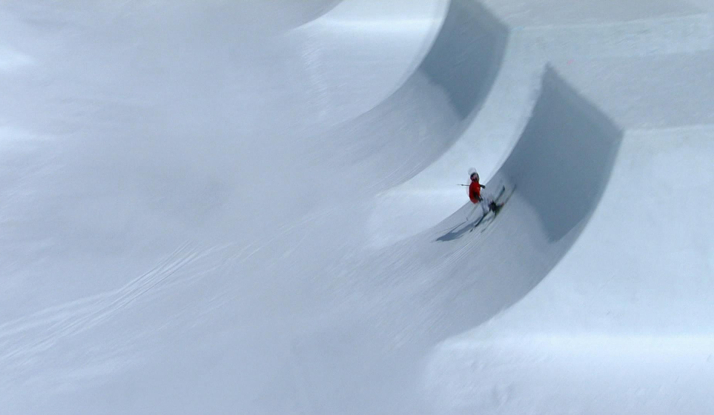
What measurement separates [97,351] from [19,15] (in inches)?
339

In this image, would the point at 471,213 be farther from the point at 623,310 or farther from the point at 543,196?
the point at 623,310

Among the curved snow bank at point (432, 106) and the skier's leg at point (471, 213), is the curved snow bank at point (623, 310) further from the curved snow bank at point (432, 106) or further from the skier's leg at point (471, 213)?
the curved snow bank at point (432, 106)

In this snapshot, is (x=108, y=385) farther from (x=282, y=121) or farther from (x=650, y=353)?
(x=282, y=121)

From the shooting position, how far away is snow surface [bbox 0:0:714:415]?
5113mm

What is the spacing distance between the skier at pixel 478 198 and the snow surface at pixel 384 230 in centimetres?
16

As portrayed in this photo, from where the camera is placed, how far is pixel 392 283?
6.22 meters

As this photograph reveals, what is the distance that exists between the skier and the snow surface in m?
0.16

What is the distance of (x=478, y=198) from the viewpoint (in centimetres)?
642

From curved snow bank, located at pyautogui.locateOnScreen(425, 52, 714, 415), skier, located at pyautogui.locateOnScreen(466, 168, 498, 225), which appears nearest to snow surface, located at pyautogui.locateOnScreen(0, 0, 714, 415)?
curved snow bank, located at pyautogui.locateOnScreen(425, 52, 714, 415)

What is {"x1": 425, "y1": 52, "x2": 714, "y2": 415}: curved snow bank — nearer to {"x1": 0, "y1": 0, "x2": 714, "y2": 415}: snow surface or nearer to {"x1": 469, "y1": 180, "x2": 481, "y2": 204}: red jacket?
{"x1": 0, "y1": 0, "x2": 714, "y2": 415}: snow surface

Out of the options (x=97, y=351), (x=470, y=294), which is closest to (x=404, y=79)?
(x=470, y=294)

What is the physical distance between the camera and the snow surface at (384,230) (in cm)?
511

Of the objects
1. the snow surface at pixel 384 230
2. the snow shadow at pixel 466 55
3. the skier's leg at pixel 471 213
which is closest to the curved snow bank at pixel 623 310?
the snow surface at pixel 384 230

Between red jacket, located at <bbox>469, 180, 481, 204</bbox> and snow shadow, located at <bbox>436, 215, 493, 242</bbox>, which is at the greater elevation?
red jacket, located at <bbox>469, 180, 481, 204</bbox>
